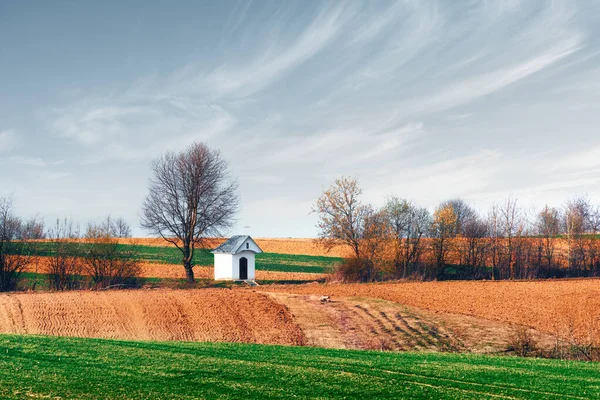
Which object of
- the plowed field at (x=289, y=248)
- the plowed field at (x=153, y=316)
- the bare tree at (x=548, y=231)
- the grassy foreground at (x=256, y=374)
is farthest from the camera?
the plowed field at (x=289, y=248)

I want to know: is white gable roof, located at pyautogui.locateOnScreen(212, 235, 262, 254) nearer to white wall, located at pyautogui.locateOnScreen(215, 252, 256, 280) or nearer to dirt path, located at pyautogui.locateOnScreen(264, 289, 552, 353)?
white wall, located at pyautogui.locateOnScreen(215, 252, 256, 280)

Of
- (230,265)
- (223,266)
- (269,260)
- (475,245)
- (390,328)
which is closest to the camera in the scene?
(390,328)

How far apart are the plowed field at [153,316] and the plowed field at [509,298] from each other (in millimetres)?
6389

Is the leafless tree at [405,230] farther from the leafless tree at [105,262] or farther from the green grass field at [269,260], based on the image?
the leafless tree at [105,262]

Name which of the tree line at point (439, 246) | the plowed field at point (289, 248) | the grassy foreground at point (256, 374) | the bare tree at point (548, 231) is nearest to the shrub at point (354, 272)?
the tree line at point (439, 246)

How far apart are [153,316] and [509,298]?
19623 millimetres

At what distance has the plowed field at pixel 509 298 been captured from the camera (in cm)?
2405

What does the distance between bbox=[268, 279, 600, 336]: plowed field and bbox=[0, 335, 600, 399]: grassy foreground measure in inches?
431

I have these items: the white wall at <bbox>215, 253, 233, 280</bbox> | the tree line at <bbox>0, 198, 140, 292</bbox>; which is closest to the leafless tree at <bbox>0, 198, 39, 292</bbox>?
the tree line at <bbox>0, 198, 140, 292</bbox>

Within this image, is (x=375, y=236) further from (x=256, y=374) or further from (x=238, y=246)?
(x=256, y=374)

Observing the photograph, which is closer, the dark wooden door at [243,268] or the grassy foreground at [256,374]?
the grassy foreground at [256,374]

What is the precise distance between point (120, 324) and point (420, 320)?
13162mm

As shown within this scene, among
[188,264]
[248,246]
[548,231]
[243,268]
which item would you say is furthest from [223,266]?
[548,231]

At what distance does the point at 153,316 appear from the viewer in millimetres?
24188
